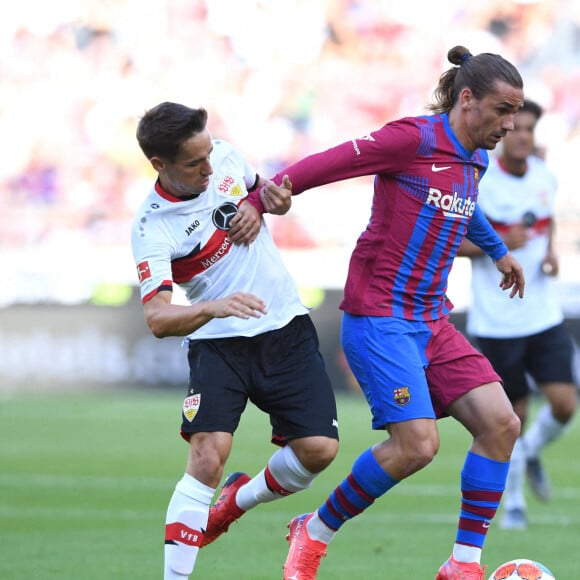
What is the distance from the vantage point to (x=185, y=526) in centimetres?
490

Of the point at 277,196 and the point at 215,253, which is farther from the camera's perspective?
the point at 215,253

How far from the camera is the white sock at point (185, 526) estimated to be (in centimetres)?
486

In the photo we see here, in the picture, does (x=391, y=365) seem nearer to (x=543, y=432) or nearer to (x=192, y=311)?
(x=192, y=311)

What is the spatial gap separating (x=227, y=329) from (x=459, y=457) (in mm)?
6280

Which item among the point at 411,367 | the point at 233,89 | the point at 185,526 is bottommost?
the point at 185,526

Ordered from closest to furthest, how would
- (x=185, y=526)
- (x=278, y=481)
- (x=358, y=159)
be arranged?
(x=185, y=526), (x=358, y=159), (x=278, y=481)

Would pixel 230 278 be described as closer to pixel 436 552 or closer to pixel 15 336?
pixel 436 552

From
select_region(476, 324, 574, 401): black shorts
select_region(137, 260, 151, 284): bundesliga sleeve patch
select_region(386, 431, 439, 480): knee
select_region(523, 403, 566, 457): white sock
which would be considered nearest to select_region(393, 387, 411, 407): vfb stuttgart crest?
select_region(386, 431, 439, 480): knee

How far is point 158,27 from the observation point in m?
20.3

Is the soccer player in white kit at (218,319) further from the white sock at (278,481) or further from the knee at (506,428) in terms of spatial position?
the knee at (506,428)

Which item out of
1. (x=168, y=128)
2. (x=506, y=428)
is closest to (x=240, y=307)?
(x=168, y=128)

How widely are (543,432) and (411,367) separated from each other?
10.3ft

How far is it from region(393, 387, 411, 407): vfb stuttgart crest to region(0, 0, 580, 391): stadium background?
498 inches

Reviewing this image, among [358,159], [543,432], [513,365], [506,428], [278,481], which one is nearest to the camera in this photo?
[358,159]
